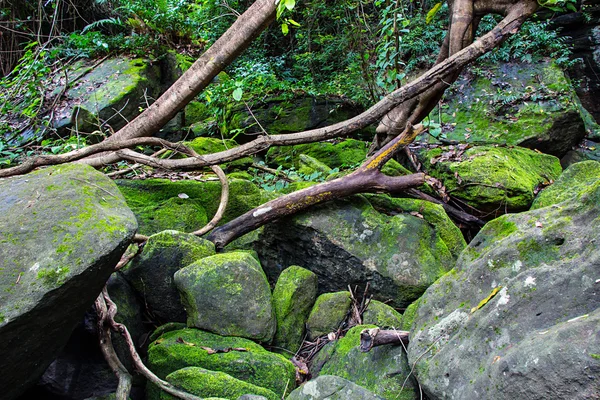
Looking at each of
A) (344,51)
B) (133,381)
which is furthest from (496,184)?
(344,51)

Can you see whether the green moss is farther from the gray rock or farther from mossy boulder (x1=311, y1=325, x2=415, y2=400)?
the gray rock

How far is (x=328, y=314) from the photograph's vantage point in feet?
11.3

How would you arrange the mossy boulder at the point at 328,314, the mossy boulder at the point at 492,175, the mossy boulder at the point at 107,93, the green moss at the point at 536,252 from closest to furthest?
the green moss at the point at 536,252, the mossy boulder at the point at 328,314, the mossy boulder at the point at 492,175, the mossy boulder at the point at 107,93

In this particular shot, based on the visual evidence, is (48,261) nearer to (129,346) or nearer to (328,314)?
(129,346)

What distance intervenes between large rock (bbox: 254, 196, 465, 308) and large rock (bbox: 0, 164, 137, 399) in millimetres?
1828

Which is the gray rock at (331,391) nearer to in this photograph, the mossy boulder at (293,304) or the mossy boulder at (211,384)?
the mossy boulder at (211,384)

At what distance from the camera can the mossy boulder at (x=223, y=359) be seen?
9.09 feet

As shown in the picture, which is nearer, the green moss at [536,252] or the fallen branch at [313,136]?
the green moss at [536,252]

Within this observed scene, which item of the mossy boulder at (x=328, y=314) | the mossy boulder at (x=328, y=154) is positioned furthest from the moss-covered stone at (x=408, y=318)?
the mossy boulder at (x=328, y=154)

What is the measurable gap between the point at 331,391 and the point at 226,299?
1209 mm

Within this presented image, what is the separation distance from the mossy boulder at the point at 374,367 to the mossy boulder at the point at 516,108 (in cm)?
428

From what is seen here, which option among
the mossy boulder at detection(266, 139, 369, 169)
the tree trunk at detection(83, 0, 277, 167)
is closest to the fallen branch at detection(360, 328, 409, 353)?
the tree trunk at detection(83, 0, 277, 167)

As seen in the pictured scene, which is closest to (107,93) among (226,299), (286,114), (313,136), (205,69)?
(286,114)

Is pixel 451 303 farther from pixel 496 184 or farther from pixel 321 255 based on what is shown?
pixel 496 184
